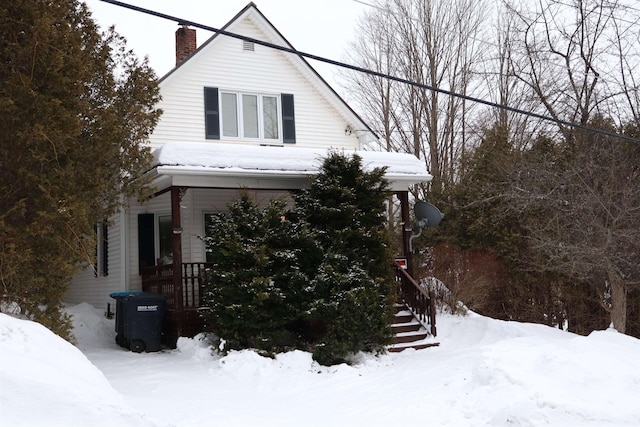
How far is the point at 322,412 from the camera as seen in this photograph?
8.28 m

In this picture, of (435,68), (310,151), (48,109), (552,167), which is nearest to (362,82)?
(435,68)

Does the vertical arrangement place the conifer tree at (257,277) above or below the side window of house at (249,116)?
below

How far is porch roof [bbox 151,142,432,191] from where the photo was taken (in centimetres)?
1252

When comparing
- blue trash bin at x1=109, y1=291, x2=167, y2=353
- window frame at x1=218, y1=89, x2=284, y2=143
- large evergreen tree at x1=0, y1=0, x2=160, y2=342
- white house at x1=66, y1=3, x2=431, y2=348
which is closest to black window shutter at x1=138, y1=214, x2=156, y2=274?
white house at x1=66, y1=3, x2=431, y2=348

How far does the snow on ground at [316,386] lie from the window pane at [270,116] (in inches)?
276

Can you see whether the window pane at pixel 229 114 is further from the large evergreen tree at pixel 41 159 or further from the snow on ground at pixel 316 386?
the large evergreen tree at pixel 41 159

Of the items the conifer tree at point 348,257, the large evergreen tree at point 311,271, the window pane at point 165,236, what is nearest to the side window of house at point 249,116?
the window pane at point 165,236

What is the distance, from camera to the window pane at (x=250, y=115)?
56.0ft

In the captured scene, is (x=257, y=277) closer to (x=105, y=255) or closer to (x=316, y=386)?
(x=316, y=386)

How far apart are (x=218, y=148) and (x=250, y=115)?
14.2 feet

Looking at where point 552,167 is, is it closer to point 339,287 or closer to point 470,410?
point 339,287

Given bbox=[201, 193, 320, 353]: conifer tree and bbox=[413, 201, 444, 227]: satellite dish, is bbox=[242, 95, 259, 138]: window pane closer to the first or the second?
bbox=[413, 201, 444, 227]: satellite dish

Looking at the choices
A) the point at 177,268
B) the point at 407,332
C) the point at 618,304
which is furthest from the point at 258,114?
the point at 618,304

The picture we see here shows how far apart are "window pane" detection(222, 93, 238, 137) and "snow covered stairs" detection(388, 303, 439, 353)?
6.30 metres
